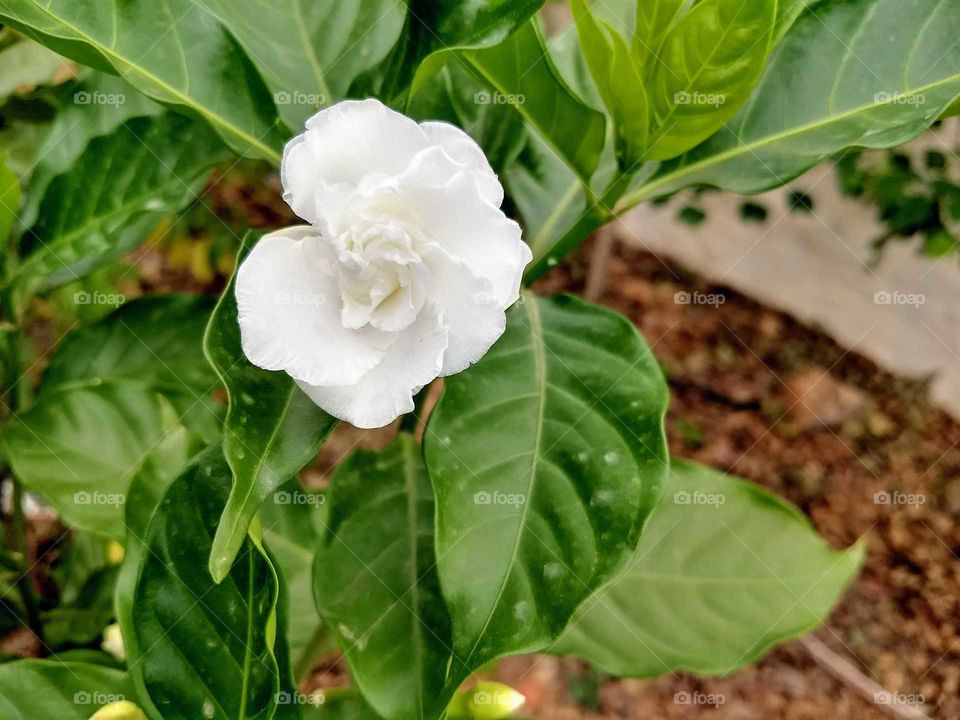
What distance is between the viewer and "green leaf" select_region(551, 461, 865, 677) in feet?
3.44

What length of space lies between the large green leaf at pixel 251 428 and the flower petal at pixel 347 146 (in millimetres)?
116

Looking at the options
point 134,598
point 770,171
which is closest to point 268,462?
point 134,598

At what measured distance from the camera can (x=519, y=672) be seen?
192 centimetres

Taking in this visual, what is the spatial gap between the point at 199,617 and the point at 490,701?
31cm

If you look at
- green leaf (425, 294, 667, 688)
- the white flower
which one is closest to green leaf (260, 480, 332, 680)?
green leaf (425, 294, 667, 688)

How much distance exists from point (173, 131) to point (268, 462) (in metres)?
0.44

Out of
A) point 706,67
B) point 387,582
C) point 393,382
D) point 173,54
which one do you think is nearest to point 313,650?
point 387,582

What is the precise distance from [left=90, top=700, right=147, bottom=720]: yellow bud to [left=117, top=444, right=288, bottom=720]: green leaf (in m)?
0.02

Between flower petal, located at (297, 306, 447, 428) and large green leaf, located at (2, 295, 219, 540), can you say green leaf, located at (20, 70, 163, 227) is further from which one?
flower petal, located at (297, 306, 447, 428)

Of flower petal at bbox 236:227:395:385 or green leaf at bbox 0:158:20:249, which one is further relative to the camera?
green leaf at bbox 0:158:20:249

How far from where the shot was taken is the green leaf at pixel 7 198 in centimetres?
79

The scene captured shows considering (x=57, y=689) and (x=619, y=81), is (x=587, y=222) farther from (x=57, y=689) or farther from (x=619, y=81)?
(x=57, y=689)

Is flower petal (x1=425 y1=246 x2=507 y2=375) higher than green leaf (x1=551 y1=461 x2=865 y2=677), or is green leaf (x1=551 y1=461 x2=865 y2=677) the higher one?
flower petal (x1=425 y1=246 x2=507 y2=375)

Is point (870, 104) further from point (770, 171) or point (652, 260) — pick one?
point (652, 260)
